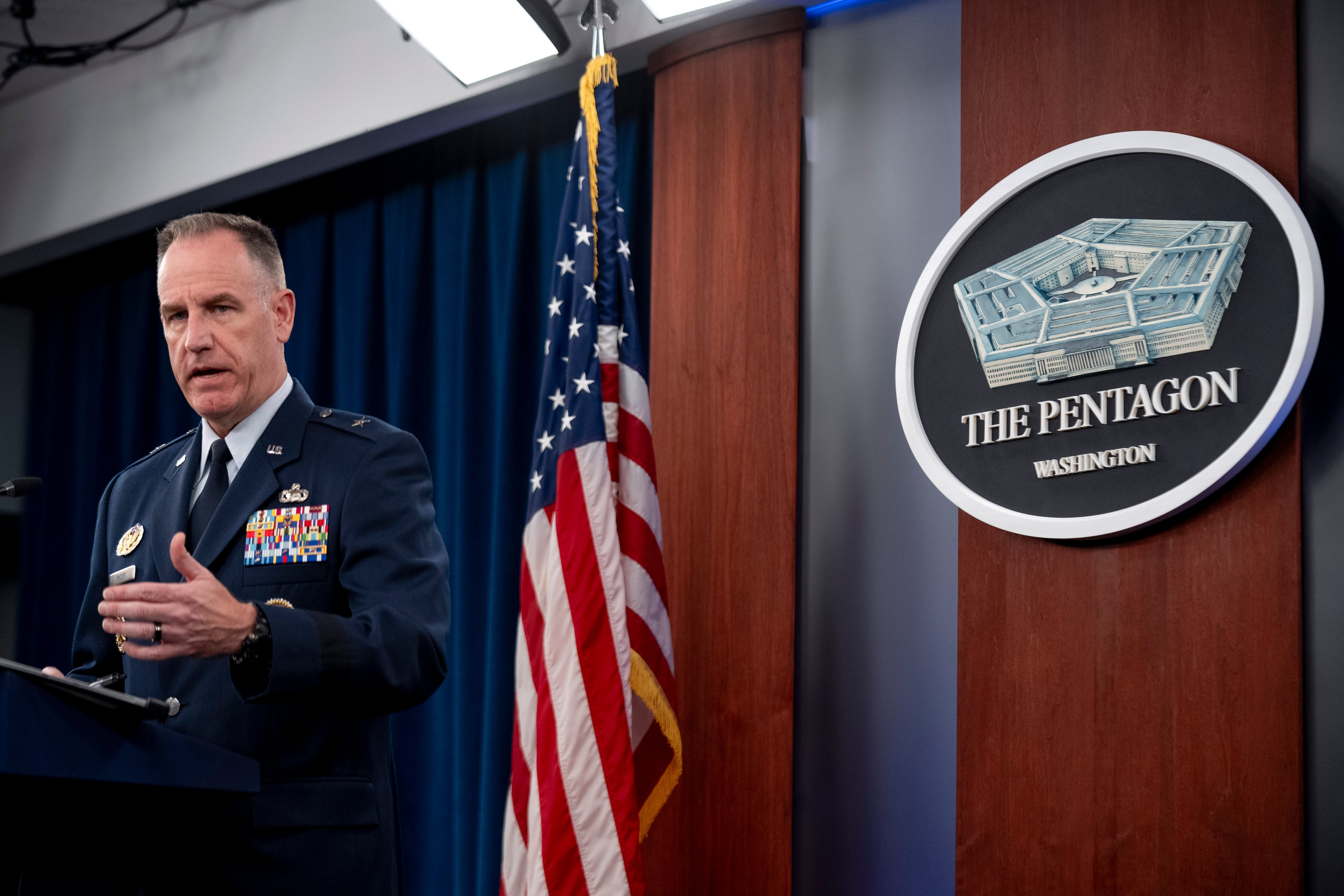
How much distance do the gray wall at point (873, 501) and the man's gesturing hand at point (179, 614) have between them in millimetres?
1604

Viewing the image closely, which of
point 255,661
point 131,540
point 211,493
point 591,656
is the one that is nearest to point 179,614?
point 255,661

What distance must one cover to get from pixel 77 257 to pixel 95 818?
12.9 ft

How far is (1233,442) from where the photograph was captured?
183 centimetres

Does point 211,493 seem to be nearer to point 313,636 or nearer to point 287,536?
point 287,536

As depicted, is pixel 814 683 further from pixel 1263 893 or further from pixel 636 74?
pixel 636 74

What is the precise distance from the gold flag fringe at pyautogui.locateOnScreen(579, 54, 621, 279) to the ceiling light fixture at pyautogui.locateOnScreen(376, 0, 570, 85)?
0.72ft

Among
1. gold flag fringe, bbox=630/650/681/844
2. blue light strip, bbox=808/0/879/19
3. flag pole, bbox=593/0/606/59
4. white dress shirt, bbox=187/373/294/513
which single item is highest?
blue light strip, bbox=808/0/879/19

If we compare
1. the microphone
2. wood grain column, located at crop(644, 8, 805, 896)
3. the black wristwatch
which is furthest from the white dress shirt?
wood grain column, located at crop(644, 8, 805, 896)

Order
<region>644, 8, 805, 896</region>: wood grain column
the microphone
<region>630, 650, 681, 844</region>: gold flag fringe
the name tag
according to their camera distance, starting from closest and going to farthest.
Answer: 1. the microphone
2. the name tag
3. <region>630, 650, 681, 844</region>: gold flag fringe
4. <region>644, 8, 805, 896</region>: wood grain column

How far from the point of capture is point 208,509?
1520 mm

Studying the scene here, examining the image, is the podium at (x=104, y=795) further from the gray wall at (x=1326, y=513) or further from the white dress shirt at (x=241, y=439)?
the gray wall at (x=1326, y=513)

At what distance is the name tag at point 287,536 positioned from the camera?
1.44m

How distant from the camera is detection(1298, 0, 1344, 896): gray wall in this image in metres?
1.78

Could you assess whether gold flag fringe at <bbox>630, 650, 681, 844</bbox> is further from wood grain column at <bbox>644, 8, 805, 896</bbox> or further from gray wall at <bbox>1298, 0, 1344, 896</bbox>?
gray wall at <bbox>1298, 0, 1344, 896</bbox>
